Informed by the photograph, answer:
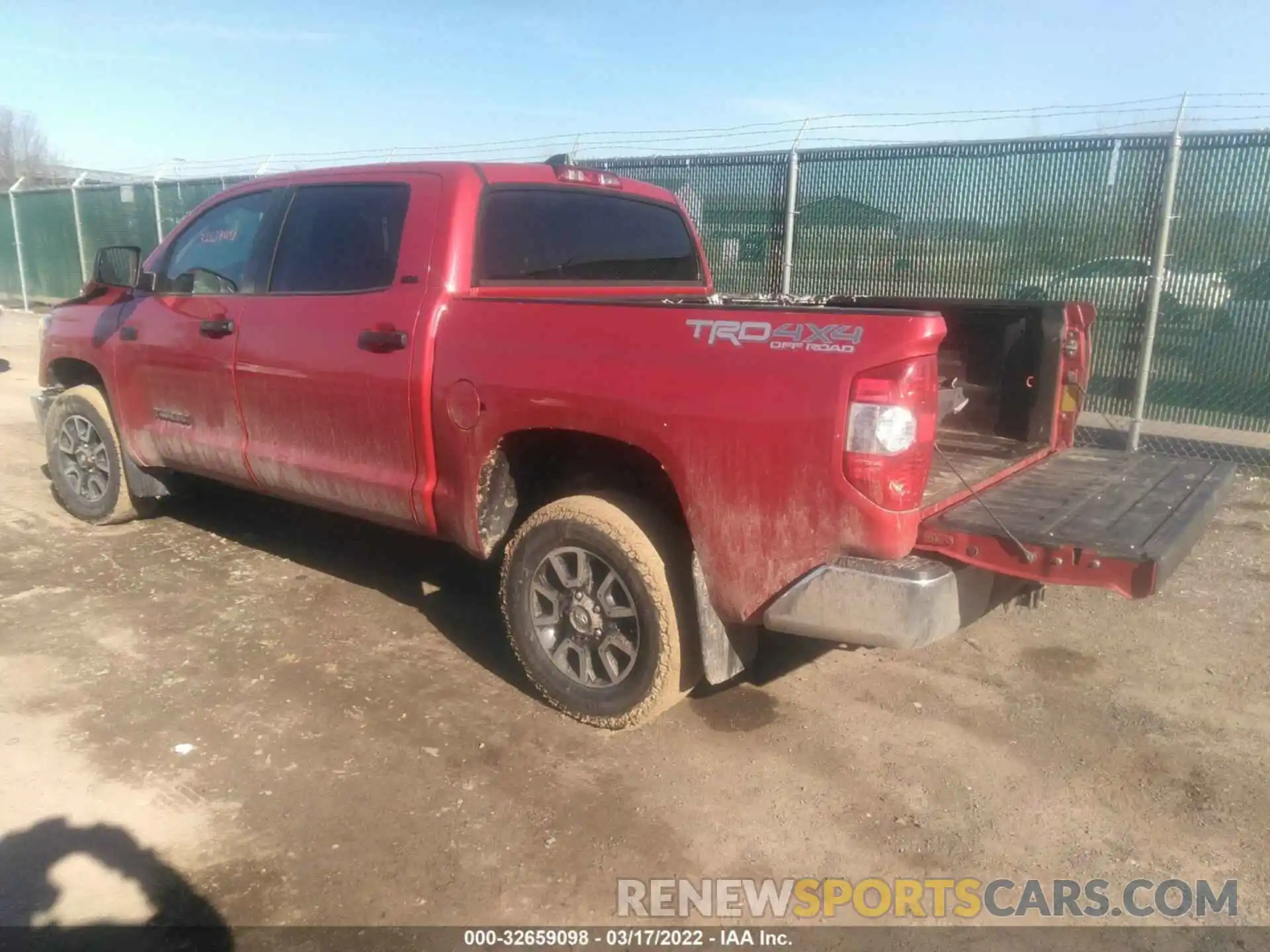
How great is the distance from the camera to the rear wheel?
555cm

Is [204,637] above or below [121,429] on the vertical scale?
below

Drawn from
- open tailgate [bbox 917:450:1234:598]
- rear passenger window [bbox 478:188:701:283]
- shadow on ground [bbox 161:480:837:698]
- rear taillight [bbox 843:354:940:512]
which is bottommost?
shadow on ground [bbox 161:480:837:698]

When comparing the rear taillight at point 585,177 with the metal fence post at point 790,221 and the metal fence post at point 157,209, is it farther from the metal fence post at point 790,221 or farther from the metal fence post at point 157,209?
the metal fence post at point 157,209

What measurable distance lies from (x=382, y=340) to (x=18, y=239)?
61.5 ft

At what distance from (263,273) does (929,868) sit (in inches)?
147

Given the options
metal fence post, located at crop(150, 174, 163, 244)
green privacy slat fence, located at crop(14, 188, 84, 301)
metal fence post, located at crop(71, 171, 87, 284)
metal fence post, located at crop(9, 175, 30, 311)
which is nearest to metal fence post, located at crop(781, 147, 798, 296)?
metal fence post, located at crop(150, 174, 163, 244)

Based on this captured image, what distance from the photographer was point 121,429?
539 cm

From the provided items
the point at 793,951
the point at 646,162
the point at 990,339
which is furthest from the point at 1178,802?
the point at 646,162

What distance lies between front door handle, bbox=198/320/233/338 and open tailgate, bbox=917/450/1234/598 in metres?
3.36

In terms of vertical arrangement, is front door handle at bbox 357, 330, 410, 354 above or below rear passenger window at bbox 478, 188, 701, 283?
below

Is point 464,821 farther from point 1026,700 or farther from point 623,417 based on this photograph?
point 1026,700

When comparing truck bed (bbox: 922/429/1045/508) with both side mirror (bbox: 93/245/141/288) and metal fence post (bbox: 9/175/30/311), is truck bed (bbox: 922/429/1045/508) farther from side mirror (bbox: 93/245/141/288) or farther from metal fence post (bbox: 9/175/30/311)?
metal fence post (bbox: 9/175/30/311)

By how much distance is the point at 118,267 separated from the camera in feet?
18.3

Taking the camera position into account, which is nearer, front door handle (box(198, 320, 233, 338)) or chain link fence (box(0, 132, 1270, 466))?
front door handle (box(198, 320, 233, 338))
